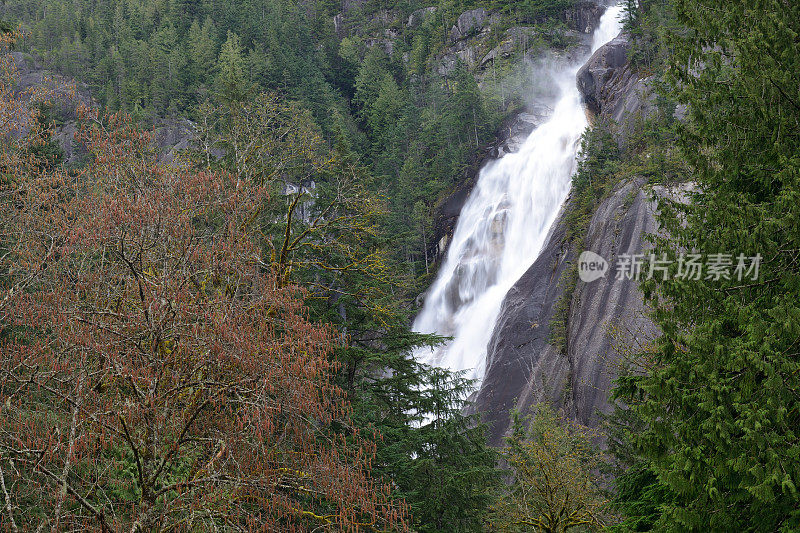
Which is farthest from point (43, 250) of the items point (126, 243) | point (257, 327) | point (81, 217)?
point (257, 327)

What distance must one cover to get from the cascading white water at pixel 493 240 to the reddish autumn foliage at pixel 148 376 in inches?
885

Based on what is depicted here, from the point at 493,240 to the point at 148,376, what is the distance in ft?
105

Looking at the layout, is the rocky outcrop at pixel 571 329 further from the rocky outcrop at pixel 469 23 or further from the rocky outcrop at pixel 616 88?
the rocky outcrop at pixel 469 23

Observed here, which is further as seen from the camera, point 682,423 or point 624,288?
point 624,288

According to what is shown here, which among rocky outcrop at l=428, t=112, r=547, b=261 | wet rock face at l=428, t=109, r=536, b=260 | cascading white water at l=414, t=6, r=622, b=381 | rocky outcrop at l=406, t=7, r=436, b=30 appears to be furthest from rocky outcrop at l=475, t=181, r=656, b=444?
rocky outcrop at l=406, t=7, r=436, b=30

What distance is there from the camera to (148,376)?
5863 millimetres

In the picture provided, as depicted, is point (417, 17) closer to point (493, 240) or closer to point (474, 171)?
point (474, 171)

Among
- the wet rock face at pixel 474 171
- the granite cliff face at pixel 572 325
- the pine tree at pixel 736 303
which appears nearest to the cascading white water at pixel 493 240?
the wet rock face at pixel 474 171

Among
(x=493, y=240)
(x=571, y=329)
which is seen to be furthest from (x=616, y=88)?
(x=571, y=329)

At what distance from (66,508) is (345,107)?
58.9 m

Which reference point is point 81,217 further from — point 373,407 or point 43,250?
point 373,407

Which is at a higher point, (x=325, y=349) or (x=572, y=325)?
(x=572, y=325)

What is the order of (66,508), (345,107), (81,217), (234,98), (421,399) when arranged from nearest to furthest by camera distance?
(66,508), (81,217), (421,399), (234,98), (345,107)

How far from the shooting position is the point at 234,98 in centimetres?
2248
